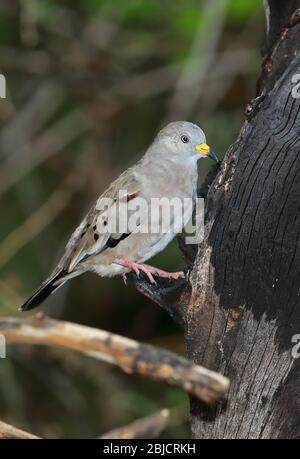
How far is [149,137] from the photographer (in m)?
7.62

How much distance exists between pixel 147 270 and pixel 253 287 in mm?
843

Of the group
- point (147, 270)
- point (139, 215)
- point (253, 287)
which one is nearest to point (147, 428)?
point (253, 287)

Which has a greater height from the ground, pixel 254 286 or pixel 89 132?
pixel 89 132

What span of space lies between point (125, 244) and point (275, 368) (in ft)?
4.06

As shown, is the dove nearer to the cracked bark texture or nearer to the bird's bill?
the bird's bill

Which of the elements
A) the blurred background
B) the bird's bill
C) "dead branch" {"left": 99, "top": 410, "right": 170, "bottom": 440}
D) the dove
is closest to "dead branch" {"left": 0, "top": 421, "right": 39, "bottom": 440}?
"dead branch" {"left": 99, "top": 410, "right": 170, "bottom": 440}

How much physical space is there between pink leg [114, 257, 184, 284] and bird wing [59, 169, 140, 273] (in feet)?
0.39

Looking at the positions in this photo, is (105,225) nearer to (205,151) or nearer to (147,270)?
(147,270)

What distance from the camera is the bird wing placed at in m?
4.23

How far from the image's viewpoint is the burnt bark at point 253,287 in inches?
126

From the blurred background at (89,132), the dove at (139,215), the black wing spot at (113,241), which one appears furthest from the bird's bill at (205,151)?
the blurred background at (89,132)

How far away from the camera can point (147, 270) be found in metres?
3.98

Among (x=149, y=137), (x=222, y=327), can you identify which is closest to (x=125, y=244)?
(x=222, y=327)
